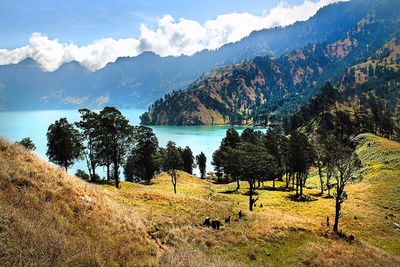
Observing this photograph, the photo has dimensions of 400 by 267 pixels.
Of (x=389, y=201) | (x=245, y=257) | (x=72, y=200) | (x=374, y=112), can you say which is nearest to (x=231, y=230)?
(x=245, y=257)

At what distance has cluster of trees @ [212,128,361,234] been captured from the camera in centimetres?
5172

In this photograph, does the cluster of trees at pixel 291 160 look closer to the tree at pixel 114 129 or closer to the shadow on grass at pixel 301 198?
the shadow on grass at pixel 301 198

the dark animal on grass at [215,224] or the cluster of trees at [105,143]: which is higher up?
the cluster of trees at [105,143]

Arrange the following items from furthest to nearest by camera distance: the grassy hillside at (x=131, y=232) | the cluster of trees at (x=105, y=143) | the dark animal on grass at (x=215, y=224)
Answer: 1. the cluster of trees at (x=105, y=143)
2. the dark animal on grass at (x=215, y=224)
3. the grassy hillside at (x=131, y=232)

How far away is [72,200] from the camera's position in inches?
806

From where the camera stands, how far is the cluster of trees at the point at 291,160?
51.7 m

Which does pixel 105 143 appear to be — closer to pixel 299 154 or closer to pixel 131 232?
pixel 131 232

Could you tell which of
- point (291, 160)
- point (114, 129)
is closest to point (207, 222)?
point (114, 129)

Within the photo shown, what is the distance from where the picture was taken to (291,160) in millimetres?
91625

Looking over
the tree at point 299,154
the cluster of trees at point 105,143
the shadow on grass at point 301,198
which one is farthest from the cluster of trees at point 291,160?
the cluster of trees at point 105,143

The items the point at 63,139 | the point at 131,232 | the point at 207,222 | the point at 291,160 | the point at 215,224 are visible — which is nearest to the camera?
the point at 131,232

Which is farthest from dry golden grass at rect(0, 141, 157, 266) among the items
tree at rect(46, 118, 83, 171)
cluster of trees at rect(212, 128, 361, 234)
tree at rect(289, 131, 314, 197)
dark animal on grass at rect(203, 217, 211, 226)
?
tree at rect(289, 131, 314, 197)

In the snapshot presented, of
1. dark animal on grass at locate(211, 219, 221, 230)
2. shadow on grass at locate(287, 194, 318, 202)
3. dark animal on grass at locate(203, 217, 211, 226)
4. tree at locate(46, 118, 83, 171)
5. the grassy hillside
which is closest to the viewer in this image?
the grassy hillside

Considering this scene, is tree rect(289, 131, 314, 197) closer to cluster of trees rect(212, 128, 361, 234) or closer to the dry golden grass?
cluster of trees rect(212, 128, 361, 234)
